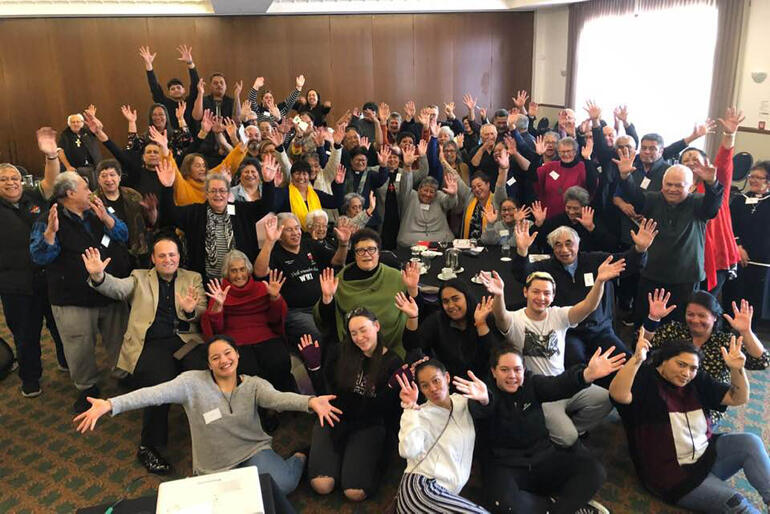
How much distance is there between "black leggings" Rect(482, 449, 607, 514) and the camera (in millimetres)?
2947

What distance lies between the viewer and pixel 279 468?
128 inches

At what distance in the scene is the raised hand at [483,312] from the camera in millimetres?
3477

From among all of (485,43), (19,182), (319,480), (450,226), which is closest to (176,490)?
(319,480)

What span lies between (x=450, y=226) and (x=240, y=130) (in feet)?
9.05

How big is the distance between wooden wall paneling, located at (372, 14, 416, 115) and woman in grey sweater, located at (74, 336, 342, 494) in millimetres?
9407

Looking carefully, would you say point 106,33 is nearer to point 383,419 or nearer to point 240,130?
point 240,130

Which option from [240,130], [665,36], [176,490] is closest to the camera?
[176,490]

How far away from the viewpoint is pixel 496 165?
6035 millimetres

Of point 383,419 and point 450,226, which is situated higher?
point 450,226

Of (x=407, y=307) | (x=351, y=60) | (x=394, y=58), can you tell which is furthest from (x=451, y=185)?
(x=394, y=58)

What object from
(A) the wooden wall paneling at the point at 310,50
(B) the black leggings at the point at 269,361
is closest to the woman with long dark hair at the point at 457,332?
(B) the black leggings at the point at 269,361

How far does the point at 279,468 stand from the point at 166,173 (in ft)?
7.84

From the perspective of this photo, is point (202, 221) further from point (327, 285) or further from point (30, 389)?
point (30, 389)

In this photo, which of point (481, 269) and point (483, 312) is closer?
point (483, 312)
